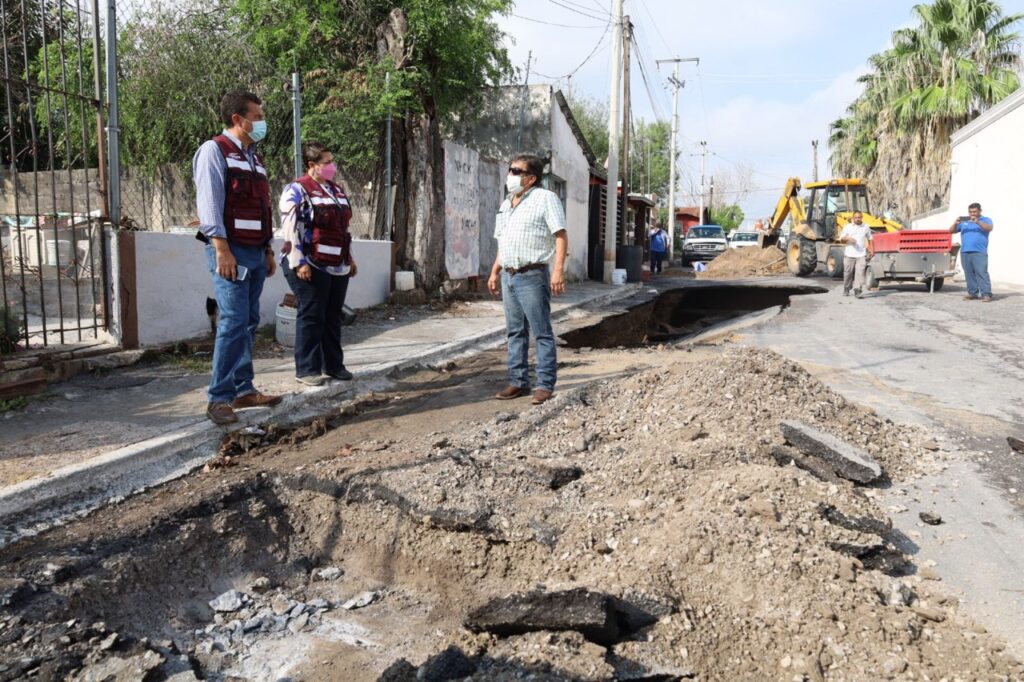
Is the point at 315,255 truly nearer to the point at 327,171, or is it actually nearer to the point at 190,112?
the point at 327,171

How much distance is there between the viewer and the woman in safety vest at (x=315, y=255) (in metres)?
5.27

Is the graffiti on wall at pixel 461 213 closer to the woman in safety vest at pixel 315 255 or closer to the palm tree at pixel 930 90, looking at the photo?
the woman in safety vest at pixel 315 255

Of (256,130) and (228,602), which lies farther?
(256,130)

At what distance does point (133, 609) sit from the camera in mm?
2715

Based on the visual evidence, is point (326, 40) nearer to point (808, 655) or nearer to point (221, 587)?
point (221, 587)

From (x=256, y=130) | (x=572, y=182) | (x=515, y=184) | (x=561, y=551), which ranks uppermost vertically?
(x=572, y=182)

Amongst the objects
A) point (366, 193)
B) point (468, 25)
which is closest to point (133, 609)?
point (366, 193)

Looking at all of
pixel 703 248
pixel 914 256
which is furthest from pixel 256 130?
pixel 703 248

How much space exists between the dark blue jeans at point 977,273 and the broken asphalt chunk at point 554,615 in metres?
14.4

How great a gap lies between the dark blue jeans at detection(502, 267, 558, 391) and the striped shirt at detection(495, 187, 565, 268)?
11cm

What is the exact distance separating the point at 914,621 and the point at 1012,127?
2161cm

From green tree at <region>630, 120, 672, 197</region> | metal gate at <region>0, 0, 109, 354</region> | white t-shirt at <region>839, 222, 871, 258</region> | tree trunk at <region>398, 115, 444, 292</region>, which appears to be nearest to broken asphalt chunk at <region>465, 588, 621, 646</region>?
metal gate at <region>0, 0, 109, 354</region>

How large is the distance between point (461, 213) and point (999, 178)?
1625 cm

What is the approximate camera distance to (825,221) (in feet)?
68.7
